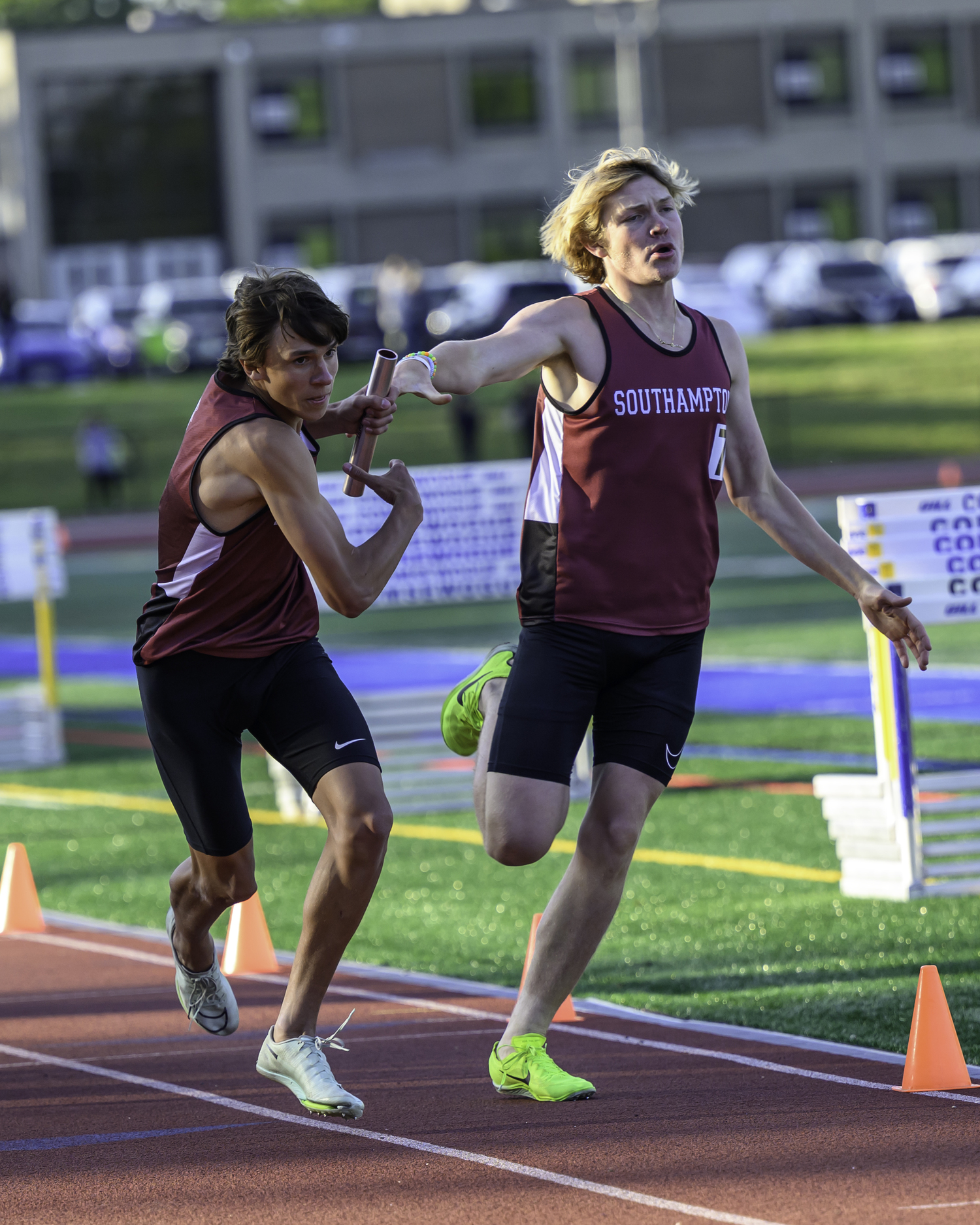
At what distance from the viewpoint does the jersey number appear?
5285 millimetres

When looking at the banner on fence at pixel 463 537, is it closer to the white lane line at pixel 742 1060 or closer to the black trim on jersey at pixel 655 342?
the white lane line at pixel 742 1060

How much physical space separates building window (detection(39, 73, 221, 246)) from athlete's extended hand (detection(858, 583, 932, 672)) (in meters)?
54.4

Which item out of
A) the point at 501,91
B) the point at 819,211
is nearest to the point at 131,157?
the point at 501,91

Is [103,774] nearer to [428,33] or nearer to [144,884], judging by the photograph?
[144,884]

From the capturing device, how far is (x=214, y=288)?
140ft

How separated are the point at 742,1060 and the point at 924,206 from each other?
186 feet

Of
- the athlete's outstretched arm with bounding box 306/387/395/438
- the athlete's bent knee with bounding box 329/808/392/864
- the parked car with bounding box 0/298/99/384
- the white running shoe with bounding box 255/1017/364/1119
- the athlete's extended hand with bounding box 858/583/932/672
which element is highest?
the parked car with bounding box 0/298/99/384

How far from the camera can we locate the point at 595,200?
5309 mm

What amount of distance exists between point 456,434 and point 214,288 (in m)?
12.0

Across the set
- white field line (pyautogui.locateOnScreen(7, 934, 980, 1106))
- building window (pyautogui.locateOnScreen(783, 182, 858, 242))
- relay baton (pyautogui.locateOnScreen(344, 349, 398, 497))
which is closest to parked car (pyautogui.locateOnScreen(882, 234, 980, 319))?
building window (pyautogui.locateOnScreen(783, 182, 858, 242))

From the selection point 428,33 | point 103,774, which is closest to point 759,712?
point 103,774

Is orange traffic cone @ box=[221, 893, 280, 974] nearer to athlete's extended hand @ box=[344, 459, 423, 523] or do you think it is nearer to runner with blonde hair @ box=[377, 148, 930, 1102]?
runner with blonde hair @ box=[377, 148, 930, 1102]

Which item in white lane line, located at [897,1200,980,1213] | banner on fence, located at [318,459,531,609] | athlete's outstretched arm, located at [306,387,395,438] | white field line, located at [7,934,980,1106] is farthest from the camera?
banner on fence, located at [318,459,531,609]

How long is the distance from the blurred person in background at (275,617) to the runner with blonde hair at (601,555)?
33cm
